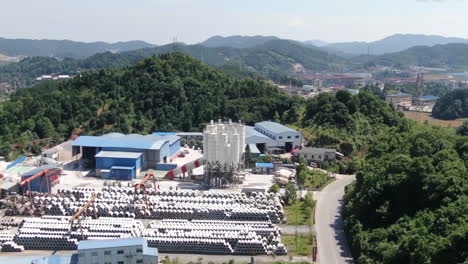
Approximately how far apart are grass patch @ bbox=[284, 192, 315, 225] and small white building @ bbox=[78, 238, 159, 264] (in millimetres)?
6042

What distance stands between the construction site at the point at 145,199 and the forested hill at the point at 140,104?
5790 mm

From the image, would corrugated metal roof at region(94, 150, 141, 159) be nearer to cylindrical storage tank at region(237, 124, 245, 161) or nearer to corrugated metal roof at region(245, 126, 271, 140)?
cylindrical storage tank at region(237, 124, 245, 161)

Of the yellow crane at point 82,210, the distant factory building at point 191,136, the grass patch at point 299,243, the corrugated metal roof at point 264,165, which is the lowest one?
the grass patch at point 299,243

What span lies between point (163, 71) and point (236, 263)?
26.0 meters

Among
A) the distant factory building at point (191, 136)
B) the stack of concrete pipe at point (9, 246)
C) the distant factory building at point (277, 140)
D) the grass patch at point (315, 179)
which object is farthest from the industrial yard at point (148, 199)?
the distant factory building at point (191, 136)

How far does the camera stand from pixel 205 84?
125 feet

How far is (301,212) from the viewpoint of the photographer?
18484mm

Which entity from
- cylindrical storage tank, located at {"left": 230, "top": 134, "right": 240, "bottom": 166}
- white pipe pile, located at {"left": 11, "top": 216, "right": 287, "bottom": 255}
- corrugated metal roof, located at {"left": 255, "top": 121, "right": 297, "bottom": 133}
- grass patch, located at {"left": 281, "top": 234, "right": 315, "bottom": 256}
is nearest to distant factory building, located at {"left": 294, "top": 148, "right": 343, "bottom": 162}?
corrugated metal roof, located at {"left": 255, "top": 121, "right": 297, "bottom": 133}

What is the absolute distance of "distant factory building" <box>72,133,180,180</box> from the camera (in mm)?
22967

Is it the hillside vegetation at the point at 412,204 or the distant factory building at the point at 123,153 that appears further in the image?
the distant factory building at the point at 123,153

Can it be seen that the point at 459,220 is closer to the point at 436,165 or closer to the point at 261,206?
the point at 436,165

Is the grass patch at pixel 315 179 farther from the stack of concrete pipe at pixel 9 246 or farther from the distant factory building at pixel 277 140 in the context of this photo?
the stack of concrete pipe at pixel 9 246

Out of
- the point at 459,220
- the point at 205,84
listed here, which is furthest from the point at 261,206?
the point at 205,84

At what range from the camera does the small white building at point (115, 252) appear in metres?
13.3
